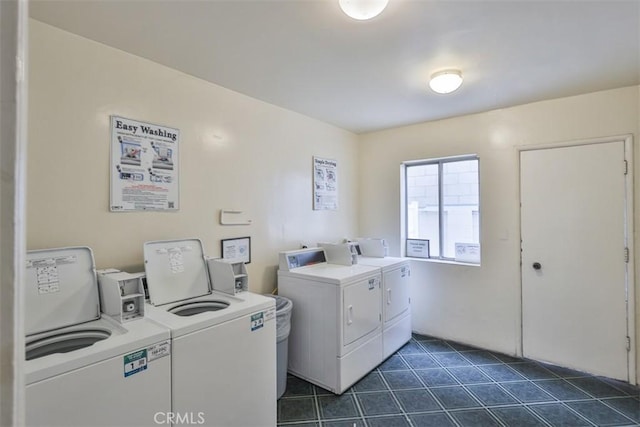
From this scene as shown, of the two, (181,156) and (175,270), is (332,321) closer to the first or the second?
(175,270)

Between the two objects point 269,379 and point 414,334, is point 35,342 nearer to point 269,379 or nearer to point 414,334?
point 269,379

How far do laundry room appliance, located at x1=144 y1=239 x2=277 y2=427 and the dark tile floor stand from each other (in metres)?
0.57

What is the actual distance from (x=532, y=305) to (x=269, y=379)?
250 centimetres

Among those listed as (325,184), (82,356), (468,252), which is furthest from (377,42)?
(468,252)

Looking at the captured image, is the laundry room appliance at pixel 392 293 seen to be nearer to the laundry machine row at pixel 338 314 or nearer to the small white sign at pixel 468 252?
the laundry machine row at pixel 338 314

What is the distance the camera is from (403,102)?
2.88 metres

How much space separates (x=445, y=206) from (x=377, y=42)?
215 centimetres

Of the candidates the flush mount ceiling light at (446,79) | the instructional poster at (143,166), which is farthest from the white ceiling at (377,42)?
the instructional poster at (143,166)

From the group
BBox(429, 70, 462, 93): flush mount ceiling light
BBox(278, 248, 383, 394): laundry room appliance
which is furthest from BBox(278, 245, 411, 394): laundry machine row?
BBox(429, 70, 462, 93): flush mount ceiling light

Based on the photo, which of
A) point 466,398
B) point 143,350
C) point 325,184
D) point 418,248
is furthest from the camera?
point 418,248

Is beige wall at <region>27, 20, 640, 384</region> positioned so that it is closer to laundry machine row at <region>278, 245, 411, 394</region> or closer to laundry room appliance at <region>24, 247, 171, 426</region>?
laundry room appliance at <region>24, 247, 171, 426</region>

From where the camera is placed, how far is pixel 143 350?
1333 mm

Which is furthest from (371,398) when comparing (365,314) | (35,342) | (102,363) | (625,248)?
(625,248)

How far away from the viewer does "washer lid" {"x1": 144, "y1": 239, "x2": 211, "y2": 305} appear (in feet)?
6.31
